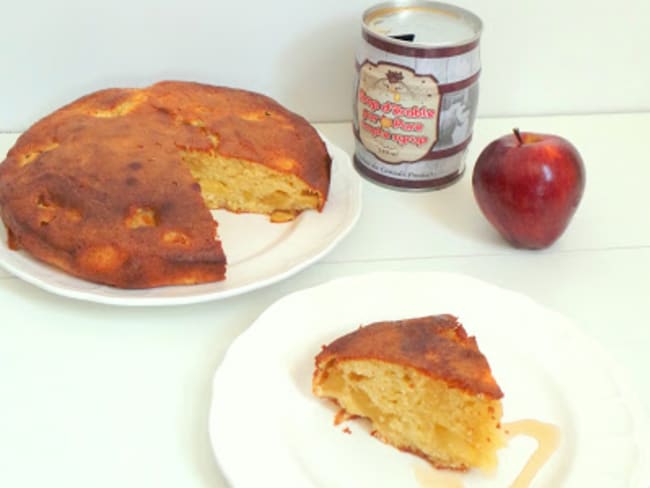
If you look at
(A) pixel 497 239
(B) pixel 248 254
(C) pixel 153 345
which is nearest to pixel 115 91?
(B) pixel 248 254

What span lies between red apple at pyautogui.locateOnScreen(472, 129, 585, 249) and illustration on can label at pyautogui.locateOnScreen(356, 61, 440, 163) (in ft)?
0.32

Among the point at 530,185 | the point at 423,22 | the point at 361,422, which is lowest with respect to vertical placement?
the point at 361,422

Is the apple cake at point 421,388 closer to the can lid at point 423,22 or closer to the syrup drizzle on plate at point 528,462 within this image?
the syrup drizzle on plate at point 528,462

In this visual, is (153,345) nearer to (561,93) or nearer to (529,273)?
(529,273)

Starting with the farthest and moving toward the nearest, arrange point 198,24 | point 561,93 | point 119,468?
point 561,93 < point 198,24 < point 119,468

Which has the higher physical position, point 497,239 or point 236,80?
point 236,80

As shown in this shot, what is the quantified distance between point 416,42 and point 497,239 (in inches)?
10.9

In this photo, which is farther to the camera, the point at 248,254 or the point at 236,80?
the point at 236,80

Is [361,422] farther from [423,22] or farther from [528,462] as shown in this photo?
[423,22]

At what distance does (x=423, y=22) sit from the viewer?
3.74 ft

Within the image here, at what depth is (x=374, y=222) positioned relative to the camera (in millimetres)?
1123

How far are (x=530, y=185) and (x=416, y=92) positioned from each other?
191 millimetres

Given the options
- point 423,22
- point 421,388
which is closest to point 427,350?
point 421,388

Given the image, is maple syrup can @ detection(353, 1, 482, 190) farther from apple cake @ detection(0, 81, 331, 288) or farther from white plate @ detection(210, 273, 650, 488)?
white plate @ detection(210, 273, 650, 488)
